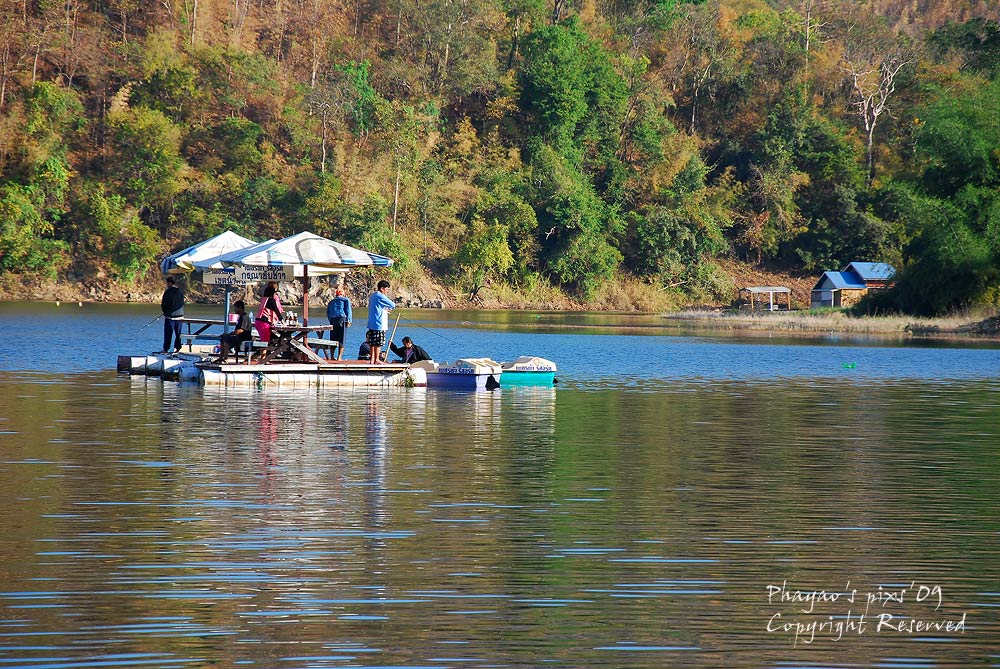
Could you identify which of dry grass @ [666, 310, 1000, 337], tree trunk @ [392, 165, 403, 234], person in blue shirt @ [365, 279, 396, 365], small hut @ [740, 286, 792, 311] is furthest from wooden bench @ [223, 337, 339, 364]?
small hut @ [740, 286, 792, 311]

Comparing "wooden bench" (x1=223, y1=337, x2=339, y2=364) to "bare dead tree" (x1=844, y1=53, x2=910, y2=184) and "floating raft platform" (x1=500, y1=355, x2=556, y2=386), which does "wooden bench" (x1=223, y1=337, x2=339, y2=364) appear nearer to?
"floating raft platform" (x1=500, y1=355, x2=556, y2=386)

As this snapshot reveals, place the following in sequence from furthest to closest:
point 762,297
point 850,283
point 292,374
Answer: point 762,297 → point 850,283 → point 292,374

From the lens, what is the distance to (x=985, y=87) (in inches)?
2849

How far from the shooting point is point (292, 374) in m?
28.3

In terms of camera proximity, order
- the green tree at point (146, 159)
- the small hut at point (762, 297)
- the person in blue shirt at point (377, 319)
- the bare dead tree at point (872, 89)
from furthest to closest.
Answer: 1. the bare dead tree at point (872, 89)
2. the small hut at point (762, 297)
3. the green tree at point (146, 159)
4. the person in blue shirt at point (377, 319)

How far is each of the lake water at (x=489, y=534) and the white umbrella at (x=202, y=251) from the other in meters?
6.50

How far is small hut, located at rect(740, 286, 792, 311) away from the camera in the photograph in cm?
9819

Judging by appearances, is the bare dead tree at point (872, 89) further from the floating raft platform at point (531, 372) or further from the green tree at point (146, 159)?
the floating raft platform at point (531, 372)

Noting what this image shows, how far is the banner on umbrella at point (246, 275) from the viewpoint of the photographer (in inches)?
1214

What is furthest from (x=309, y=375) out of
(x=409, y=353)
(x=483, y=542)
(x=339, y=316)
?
(x=483, y=542)

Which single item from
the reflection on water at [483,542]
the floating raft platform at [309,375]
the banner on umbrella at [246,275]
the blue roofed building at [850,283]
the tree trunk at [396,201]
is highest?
the tree trunk at [396,201]

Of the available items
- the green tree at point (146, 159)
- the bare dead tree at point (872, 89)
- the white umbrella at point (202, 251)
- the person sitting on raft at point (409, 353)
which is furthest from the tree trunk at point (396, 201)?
the person sitting on raft at point (409, 353)

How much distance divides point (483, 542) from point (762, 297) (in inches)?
3597

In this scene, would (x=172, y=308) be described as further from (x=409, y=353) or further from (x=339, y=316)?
(x=409, y=353)
